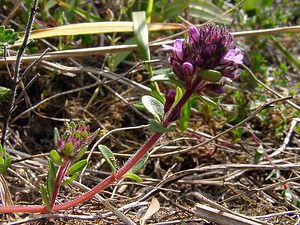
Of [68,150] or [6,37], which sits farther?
[6,37]

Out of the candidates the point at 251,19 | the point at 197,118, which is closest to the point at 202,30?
the point at 197,118

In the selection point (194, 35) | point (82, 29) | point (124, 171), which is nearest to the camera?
point (194, 35)

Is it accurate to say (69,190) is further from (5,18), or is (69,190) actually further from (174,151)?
(5,18)

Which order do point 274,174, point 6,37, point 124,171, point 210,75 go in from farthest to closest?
point 274,174, point 6,37, point 124,171, point 210,75

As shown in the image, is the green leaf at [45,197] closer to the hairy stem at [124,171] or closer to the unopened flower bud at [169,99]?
the hairy stem at [124,171]

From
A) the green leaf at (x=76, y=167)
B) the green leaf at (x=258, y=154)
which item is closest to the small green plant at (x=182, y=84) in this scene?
the green leaf at (x=76, y=167)

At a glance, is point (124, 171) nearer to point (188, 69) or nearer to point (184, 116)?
point (188, 69)

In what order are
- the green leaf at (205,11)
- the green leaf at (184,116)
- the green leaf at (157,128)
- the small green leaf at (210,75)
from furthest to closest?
the green leaf at (205,11), the green leaf at (184,116), the green leaf at (157,128), the small green leaf at (210,75)

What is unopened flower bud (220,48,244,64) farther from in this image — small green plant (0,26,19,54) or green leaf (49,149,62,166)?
small green plant (0,26,19,54)

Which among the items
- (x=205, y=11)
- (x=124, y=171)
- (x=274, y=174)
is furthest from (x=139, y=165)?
(x=205, y=11)
